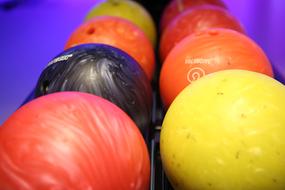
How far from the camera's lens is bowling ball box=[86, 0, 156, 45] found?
184cm

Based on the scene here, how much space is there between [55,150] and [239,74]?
0.50 m

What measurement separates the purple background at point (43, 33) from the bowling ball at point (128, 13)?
1.92 ft

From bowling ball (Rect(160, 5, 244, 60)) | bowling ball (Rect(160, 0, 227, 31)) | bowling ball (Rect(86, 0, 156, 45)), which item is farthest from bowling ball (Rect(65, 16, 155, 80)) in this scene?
bowling ball (Rect(160, 0, 227, 31))

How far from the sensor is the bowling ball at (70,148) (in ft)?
2.49

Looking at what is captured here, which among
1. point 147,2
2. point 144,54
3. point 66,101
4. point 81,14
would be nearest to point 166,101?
point 144,54

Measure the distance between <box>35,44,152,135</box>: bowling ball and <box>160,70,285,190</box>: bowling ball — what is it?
24cm

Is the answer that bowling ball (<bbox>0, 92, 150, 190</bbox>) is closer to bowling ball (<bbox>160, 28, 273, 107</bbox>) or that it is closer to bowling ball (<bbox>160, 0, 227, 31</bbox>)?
bowling ball (<bbox>160, 28, 273, 107</bbox>)

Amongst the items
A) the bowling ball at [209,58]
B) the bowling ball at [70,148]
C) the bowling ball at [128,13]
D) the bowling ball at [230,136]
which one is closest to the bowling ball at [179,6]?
the bowling ball at [128,13]

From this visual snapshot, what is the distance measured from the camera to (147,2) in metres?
2.67

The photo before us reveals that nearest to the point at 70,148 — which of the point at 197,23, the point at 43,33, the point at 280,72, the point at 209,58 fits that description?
the point at 209,58

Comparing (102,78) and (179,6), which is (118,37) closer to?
(102,78)

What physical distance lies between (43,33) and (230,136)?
228 cm

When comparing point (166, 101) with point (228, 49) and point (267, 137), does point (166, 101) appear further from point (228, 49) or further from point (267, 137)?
point (267, 137)

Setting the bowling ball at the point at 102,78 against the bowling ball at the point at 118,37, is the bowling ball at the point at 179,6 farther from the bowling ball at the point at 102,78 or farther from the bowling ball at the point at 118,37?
the bowling ball at the point at 102,78
